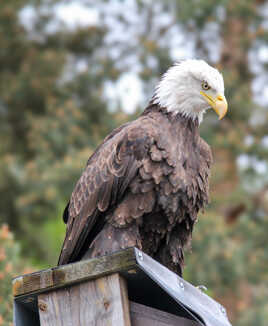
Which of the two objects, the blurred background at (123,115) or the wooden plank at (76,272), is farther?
the blurred background at (123,115)

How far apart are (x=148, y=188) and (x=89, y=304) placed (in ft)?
3.63

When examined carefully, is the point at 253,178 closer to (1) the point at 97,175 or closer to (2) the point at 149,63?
(2) the point at 149,63

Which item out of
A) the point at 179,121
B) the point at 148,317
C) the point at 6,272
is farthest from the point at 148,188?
the point at 6,272

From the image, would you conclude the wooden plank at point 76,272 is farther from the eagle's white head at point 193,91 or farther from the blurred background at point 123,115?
the blurred background at point 123,115

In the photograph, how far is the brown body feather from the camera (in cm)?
A: 408

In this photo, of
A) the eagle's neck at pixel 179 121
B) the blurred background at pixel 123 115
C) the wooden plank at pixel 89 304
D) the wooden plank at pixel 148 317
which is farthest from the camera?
the blurred background at pixel 123 115

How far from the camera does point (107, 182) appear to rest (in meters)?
4.13

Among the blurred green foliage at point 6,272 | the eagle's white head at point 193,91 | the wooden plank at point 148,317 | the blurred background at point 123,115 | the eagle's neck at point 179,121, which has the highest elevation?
the blurred background at point 123,115

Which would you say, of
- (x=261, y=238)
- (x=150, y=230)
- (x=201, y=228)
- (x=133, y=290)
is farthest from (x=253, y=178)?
(x=133, y=290)

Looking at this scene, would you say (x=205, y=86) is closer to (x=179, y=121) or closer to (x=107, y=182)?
(x=179, y=121)

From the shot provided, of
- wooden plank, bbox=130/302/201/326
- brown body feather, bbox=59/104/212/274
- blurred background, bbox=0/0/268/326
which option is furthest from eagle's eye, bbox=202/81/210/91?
blurred background, bbox=0/0/268/326

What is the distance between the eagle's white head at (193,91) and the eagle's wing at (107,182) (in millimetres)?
448

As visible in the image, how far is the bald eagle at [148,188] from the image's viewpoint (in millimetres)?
4082

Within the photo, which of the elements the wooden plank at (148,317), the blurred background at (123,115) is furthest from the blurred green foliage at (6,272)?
the blurred background at (123,115)
